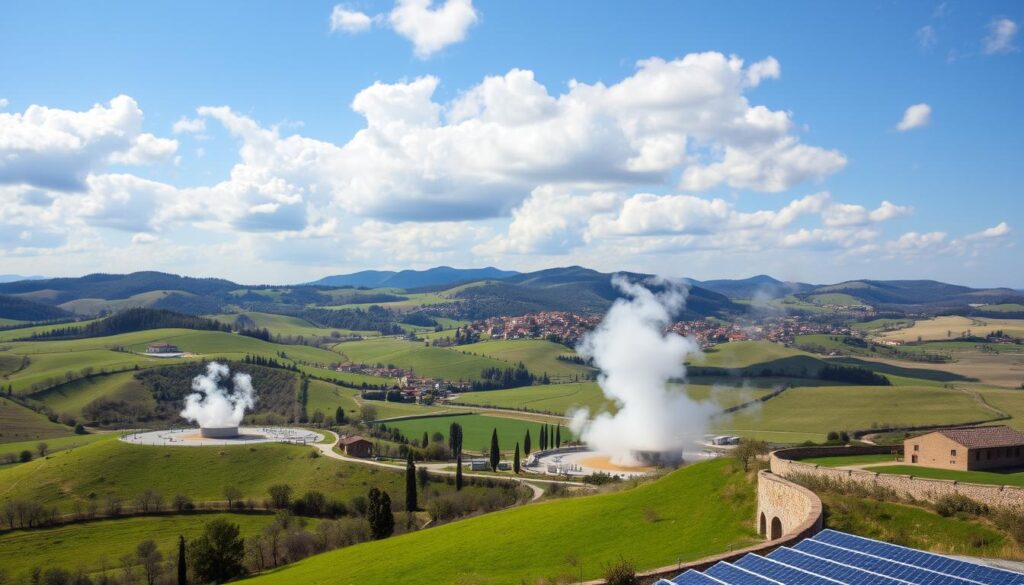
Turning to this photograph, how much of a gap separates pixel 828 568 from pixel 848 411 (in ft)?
323

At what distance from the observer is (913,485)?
91.2 feet

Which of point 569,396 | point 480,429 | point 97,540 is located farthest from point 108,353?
point 97,540

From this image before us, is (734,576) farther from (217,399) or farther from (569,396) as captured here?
(569,396)

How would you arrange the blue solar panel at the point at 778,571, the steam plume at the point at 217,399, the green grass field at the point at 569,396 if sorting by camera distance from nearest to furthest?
1. the blue solar panel at the point at 778,571
2. the steam plume at the point at 217,399
3. the green grass field at the point at 569,396

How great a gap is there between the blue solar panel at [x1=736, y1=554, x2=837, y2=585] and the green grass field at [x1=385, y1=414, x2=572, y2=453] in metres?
79.4

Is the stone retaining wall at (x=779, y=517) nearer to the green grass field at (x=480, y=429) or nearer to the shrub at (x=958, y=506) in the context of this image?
the shrub at (x=958, y=506)

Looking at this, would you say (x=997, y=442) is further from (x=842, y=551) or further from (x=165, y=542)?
(x=165, y=542)

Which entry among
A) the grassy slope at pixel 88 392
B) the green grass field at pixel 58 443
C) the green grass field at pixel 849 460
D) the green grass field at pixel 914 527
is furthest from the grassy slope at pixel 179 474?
the green grass field at pixel 914 527

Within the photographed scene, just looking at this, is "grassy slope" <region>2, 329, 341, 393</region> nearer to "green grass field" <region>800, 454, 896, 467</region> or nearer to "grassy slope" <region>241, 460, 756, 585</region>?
"grassy slope" <region>241, 460, 756, 585</region>

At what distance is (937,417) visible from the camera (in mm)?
94938

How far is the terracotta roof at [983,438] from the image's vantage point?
111 ft

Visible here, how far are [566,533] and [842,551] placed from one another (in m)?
16.7

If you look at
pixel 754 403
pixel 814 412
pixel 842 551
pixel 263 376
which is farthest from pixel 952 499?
pixel 263 376

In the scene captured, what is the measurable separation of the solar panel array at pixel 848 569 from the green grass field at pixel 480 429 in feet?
261
